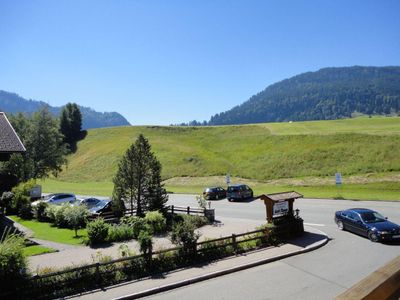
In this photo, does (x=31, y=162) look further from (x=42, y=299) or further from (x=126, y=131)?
(x=126, y=131)

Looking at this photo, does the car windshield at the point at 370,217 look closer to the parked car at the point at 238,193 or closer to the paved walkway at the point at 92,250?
the paved walkway at the point at 92,250

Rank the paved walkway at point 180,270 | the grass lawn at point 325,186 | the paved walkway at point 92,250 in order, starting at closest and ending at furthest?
the paved walkway at point 180,270
the paved walkway at point 92,250
the grass lawn at point 325,186

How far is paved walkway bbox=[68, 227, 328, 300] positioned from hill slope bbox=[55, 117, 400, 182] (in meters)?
35.8

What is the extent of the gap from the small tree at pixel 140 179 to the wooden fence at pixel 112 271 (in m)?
11.3

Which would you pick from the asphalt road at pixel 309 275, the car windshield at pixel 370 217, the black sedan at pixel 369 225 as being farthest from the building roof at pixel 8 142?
the car windshield at pixel 370 217

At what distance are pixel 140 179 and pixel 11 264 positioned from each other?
55.6 ft

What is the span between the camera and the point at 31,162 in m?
57.4

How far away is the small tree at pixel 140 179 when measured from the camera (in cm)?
3019

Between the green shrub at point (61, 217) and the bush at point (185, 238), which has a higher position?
the bush at point (185, 238)

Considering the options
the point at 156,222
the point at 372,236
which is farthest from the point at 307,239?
the point at 156,222

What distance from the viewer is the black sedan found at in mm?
19906

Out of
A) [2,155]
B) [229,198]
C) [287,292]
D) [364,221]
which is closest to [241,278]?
[287,292]

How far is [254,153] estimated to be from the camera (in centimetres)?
7694

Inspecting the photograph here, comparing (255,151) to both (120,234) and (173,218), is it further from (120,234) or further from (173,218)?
(120,234)
